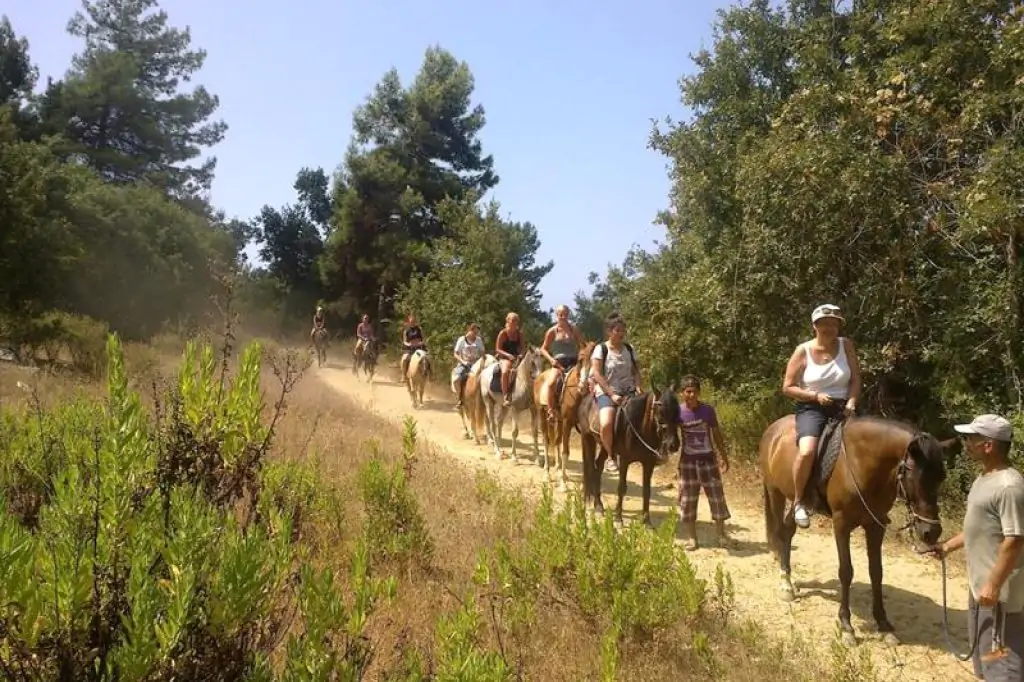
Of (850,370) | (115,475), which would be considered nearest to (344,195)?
(850,370)

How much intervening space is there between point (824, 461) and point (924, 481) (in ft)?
2.84

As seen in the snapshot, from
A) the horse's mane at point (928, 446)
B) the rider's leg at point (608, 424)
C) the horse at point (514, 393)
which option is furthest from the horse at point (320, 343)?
the horse's mane at point (928, 446)

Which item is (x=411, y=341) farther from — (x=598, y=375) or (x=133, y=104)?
(x=133, y=104)

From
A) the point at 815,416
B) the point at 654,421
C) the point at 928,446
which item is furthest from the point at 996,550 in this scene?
the point at 654,421

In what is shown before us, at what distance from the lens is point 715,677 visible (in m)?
3.93

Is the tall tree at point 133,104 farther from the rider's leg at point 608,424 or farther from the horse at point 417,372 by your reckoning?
the rider's leg at point 608,424

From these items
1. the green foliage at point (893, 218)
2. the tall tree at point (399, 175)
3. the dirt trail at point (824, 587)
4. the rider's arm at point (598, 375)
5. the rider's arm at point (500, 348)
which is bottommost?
the dirt trail at point (824, 587)

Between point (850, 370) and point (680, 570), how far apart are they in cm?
233

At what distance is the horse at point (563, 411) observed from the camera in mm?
9484

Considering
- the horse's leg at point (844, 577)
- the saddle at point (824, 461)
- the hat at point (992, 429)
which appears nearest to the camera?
the hat at point (992, 429)

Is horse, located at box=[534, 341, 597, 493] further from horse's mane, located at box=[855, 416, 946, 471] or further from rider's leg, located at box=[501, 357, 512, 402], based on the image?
horse's mane, located at box=[855, 416, 946, 471]

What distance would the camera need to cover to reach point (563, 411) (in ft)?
32.4

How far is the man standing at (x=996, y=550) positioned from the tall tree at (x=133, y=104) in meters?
31.6

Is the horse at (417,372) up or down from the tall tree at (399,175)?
down
